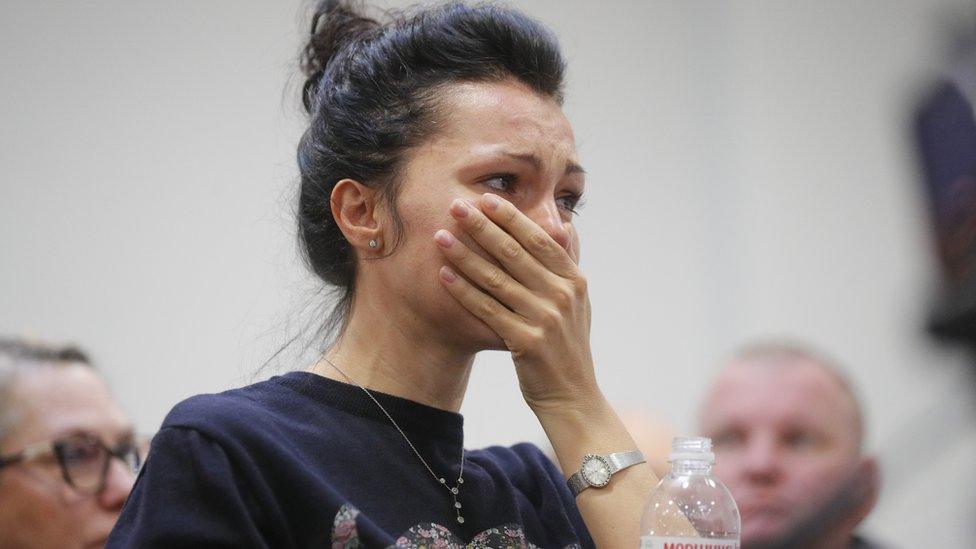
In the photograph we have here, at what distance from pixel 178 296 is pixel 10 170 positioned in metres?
0.51

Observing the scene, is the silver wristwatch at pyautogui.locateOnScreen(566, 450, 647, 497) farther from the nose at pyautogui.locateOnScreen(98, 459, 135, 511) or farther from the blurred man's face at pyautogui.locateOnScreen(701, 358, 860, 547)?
the nose at pyautogui.locateOnScreen(98, 459, 135, 511)

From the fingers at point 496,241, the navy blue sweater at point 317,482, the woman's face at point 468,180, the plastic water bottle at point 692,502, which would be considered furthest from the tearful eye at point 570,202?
the plastic water bottle at point 692,502

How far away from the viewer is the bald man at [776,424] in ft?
5.25

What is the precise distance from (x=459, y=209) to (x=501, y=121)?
0.45ft

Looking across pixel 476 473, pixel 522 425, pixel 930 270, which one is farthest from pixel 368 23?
pixel 522 425

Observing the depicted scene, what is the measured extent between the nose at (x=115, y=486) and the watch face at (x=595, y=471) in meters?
0.93

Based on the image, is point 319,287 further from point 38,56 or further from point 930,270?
point 38,56

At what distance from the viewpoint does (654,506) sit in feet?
3.58

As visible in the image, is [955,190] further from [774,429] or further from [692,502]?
[774,429]

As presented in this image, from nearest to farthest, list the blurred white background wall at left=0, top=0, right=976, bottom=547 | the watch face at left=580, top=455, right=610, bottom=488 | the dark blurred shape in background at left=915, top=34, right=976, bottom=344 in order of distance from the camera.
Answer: the dark blurred shape in background at left=915, top=34, right=976, bottom=344
the watch face at left=580, top=455, right=610, bottom=488
the blurred white background wall at left=0, top=0, right=976, bottom=547

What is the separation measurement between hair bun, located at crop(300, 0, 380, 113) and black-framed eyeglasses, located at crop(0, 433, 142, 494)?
2.40ft

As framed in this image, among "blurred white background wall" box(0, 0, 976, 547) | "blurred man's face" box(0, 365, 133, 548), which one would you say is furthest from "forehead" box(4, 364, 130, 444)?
"blurred white background wall" box(0, 0, 976, 547)

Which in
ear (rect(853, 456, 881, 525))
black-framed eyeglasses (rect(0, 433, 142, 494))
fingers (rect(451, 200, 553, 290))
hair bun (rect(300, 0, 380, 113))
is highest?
hair bun (rect(300, 0, 380, 113))

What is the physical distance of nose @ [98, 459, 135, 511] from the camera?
1.83 meters
